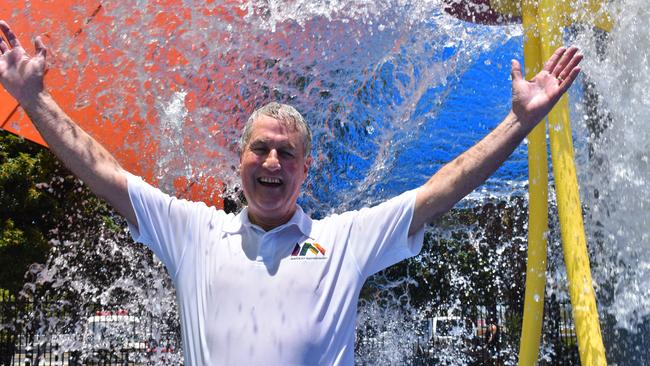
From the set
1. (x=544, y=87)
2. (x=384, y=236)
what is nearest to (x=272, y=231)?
(x=384, y=236)

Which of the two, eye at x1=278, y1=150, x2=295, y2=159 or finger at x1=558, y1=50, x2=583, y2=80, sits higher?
finger at x1=558, y1=50, x2=583, y2=80

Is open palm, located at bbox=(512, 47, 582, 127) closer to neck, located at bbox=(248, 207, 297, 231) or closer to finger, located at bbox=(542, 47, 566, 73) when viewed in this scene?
finger, located at bbox=(542, 47, 566, 73)

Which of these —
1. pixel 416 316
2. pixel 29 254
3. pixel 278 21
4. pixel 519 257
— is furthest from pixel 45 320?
pixel 278 21

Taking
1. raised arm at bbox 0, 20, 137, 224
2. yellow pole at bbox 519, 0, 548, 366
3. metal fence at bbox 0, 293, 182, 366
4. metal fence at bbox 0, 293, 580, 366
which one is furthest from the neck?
metal fence at bbox 0, 293, 182, 366

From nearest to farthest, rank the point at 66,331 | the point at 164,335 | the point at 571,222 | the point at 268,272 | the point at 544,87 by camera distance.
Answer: the point at 268,272 < the point at 544,87 < the point at 571,222 < the point at 66,331 < the point at 164,335

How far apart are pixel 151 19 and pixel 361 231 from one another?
2.96 metres

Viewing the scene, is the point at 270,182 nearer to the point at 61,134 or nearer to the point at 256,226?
the point at 256,226

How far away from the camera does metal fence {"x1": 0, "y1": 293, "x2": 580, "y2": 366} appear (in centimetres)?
1112

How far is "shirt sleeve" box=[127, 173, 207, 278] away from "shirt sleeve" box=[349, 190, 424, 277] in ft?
1.49

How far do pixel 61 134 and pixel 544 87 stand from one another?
1289mm

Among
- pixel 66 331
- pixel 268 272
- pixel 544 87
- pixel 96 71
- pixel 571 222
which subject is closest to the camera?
pixel 268 272

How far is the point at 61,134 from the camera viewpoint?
76.2 inches

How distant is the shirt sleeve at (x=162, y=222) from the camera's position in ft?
6.38

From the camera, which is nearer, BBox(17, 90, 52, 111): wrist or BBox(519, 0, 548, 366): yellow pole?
BBox(17, 90, 52, 111): wrist
